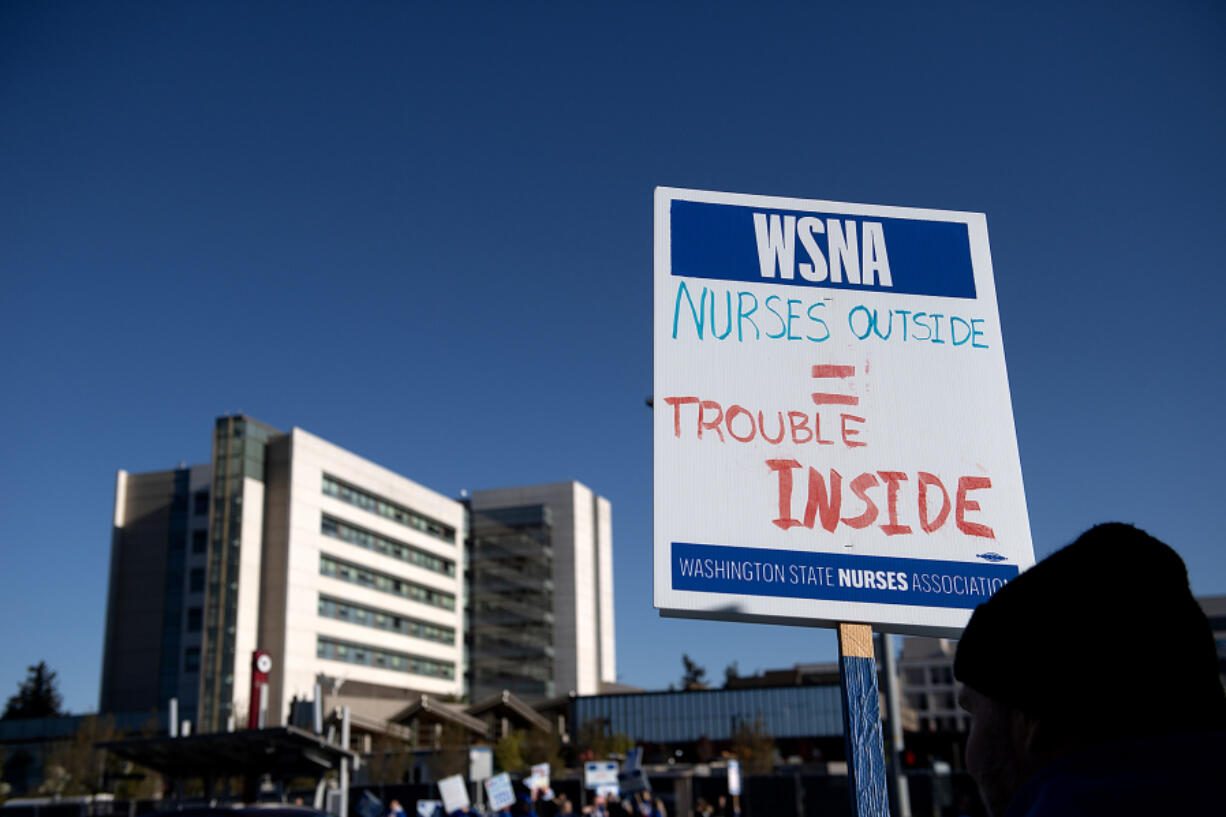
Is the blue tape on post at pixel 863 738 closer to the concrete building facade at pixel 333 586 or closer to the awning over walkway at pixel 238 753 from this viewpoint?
the awning over walkway at pixel 238 753

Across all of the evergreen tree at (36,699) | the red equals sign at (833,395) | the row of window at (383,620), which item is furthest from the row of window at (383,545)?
the red equals sign at (833,395)

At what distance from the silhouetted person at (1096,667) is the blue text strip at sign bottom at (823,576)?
1.92m

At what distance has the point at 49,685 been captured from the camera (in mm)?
91875

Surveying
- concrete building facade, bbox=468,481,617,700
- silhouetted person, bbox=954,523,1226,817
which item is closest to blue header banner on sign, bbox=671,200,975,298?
silhouetted person, bbox=954,523,1226,817

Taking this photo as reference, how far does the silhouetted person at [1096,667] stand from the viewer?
112 cm

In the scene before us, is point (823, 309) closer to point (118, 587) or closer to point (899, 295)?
point (899, 295)

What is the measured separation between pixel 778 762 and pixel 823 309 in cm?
5723

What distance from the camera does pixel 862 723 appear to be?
3012mm

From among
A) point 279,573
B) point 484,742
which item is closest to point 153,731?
point 279,573

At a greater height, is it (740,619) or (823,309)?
(823,309)

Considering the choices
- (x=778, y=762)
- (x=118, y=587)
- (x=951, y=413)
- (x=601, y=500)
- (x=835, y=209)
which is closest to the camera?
(x=951, y=413)

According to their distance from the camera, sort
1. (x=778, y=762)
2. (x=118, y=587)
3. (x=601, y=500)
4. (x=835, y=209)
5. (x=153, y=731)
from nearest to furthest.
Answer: (x=835, y=209)
(x=778, y=762)
(x=153, y=731)
(x=118, y=587)
(x=601, y=500)

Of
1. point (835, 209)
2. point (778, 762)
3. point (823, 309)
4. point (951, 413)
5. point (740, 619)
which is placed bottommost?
point (778, 762)

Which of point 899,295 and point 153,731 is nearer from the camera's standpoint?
point 899,295
